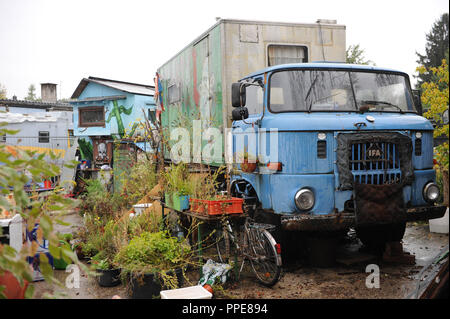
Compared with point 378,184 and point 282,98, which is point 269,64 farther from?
point 378,184

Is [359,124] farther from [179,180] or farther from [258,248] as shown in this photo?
[179,180]

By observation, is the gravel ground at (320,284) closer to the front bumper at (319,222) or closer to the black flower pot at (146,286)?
the black flower pot at (146,286)

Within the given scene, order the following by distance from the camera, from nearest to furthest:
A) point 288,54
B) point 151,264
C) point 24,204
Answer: point 24,204, point 151,264, point 288,54

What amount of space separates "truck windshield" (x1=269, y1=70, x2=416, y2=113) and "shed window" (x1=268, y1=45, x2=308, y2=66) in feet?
5.50

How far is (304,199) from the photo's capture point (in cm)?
539

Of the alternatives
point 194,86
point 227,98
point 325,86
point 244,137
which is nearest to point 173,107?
point 194,86

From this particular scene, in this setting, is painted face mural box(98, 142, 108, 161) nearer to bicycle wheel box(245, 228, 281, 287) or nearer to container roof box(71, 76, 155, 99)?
container roof box(71, 76, 155, 99)

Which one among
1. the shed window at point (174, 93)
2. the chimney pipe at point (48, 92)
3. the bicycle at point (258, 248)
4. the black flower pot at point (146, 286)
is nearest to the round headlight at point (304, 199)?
the bicycle at point (258, 248)

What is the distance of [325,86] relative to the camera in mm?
6066

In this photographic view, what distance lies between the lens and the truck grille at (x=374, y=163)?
A: 218 inches

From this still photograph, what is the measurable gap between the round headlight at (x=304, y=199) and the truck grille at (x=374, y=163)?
0.65 meters

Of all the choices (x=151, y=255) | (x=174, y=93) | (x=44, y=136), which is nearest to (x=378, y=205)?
(x=151, y=255)

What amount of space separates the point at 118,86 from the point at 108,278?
46.5ft

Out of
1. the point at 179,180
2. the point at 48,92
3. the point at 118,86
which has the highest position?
the point at 48,92
